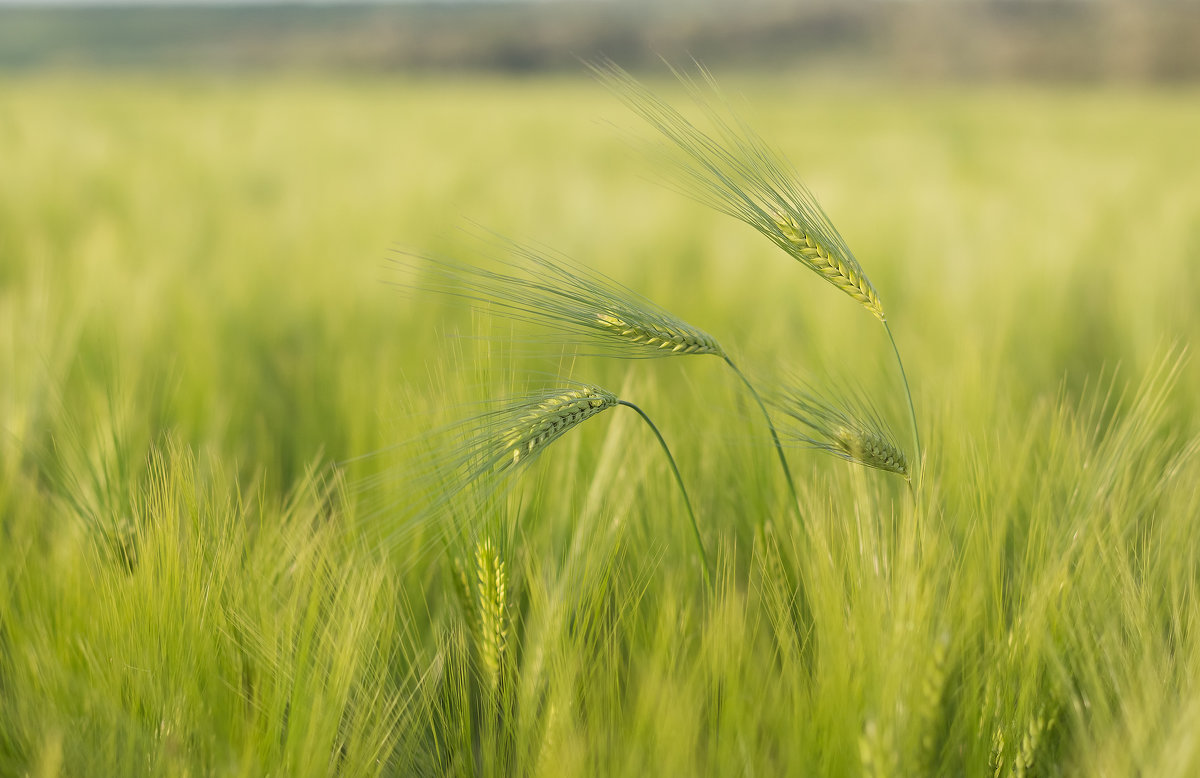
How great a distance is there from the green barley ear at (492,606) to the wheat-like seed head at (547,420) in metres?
0.10

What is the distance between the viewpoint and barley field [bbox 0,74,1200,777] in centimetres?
58

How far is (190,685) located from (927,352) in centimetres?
130

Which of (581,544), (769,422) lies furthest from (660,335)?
(581,544)

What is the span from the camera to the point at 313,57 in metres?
40.7

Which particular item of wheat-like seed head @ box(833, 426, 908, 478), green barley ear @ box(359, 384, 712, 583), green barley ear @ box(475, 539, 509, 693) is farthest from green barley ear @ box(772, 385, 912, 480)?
green barley ear @ box(475, 539, 509, 693)

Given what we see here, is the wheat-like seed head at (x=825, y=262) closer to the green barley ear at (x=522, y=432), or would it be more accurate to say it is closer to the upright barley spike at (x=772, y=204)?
the upright barley spike at (x=772, y=204)

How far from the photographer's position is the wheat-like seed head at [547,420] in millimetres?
611

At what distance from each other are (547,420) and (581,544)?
0.19 meters

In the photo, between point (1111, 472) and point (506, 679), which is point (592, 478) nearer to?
point (506, 679)

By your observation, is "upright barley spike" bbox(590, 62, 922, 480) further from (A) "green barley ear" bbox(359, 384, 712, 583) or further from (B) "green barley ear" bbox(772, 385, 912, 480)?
(A) "green barley ear" bbox(359, 384, 712, 583)

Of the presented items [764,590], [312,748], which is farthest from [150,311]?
[764,590]

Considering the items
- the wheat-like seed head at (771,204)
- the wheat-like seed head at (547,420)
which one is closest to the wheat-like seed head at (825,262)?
the wheat-like seed head at (771,204)

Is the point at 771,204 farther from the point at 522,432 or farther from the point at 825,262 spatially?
the point at 522,432

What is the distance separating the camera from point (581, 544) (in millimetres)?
750
